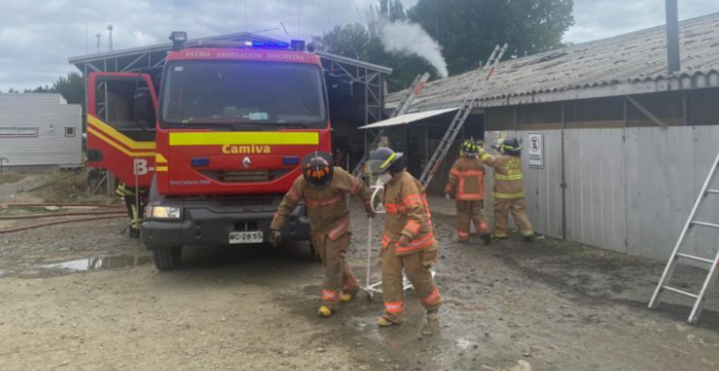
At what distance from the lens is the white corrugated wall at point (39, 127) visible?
88.9 ft

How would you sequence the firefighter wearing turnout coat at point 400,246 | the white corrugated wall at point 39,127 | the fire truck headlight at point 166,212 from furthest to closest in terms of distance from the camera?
the white corrugated wall at point 39,127
the fire truck headlight at point 166,212
the firefighter wearing turnout coat at point 400,246

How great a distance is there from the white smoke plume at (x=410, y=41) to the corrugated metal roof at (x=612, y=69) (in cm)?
940

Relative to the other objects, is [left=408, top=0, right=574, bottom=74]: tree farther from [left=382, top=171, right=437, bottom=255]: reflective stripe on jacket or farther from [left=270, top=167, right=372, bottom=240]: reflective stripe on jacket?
[left=382, top=171, right=437, bottom=255]: reflective stripe on jacket

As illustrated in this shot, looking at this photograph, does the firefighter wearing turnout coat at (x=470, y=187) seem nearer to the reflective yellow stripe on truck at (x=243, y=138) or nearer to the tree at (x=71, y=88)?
the reflective yellow stripe on truck at (x=243, y=138)

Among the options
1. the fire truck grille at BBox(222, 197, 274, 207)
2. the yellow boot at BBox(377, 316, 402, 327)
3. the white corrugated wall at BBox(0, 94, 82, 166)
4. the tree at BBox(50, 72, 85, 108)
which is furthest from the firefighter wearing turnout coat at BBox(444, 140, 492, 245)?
the tree at BBox(50, 72, 85, 108)

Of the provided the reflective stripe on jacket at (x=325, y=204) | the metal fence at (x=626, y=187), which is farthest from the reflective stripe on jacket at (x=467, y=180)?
the reflective stripe on jacket at (x=325, y=204)

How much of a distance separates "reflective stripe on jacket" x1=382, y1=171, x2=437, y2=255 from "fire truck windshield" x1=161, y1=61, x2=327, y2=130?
202 centimetres

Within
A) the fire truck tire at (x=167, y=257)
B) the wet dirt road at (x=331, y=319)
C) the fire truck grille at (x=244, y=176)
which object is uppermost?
the fire truck grille at (x=244, y=176)

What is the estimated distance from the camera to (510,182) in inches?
344

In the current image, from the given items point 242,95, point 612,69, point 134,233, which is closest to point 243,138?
point 242,95

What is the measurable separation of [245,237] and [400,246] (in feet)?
7.40

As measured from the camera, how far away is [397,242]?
15.9 feet

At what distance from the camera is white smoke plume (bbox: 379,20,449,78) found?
24.9 meters

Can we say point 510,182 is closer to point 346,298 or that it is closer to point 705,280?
point 705,280
